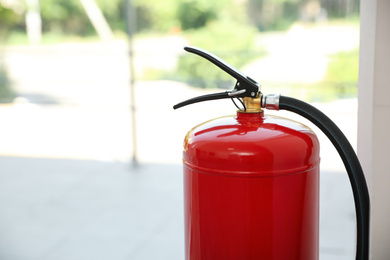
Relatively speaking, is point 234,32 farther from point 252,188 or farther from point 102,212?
point 252,188

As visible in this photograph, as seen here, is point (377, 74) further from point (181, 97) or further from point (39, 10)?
point (39, 10)

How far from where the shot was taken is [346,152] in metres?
1.50

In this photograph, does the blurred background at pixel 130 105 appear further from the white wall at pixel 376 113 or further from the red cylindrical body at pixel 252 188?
the red cylindrical body at pixel 252 188

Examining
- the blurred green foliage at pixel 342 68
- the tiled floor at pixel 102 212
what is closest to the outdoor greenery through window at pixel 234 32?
the blurred green foliage at pixel 342 68

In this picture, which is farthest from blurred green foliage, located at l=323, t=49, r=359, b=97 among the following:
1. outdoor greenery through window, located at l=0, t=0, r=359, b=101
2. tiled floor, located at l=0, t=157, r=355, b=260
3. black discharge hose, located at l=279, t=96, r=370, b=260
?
black discharge hose, located at l=279, t=96, r=370, b=260

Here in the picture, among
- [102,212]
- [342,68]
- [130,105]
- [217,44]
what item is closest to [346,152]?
[102,212]

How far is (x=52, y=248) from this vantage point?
2.63m

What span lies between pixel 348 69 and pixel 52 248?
4605 mm

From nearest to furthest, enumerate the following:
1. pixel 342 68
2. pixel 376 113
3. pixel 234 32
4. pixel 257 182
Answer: pixel 257 182 → pixel 376 113 → pixel 342 68 → pixel 234 32

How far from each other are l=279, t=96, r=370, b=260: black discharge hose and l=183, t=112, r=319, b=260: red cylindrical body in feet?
0.16

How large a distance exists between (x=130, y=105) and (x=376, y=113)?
2.34 metres

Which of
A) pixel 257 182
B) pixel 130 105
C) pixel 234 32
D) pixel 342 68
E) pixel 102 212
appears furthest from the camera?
pixel 234 32

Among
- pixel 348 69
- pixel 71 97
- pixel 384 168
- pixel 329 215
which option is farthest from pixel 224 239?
pixel 71 97

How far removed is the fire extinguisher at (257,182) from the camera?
1.45 metres
